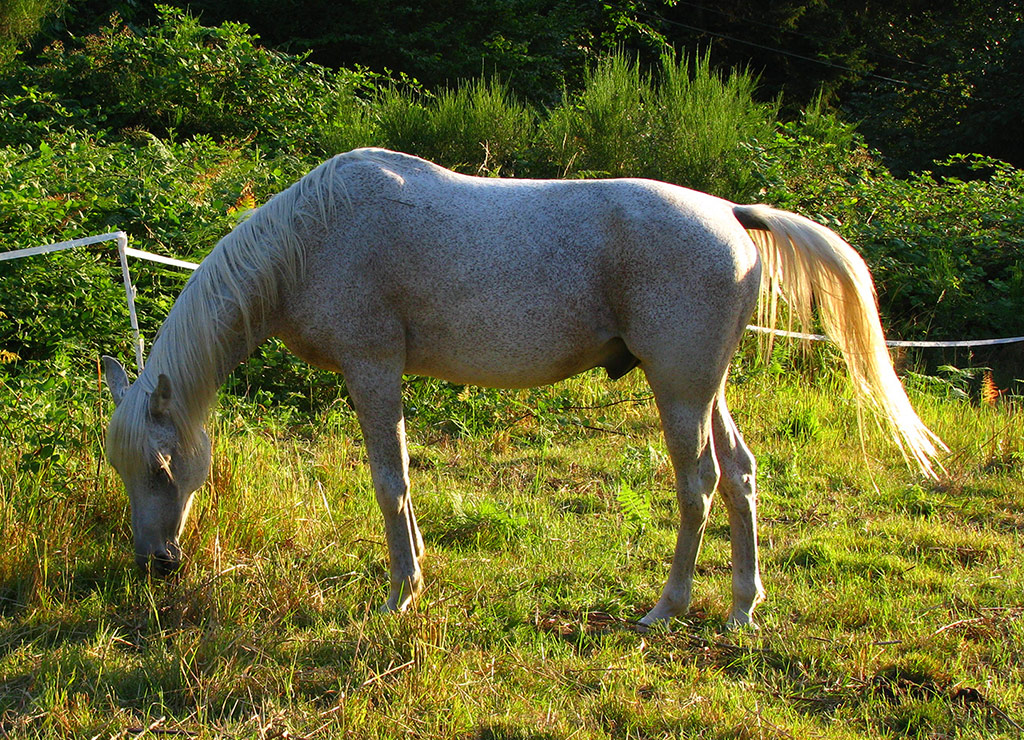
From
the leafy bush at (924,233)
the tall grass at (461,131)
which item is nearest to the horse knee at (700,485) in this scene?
the leafy bush at (924,233)

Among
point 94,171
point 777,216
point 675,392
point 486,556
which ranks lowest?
point 486,556

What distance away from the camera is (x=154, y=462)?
3363 mm

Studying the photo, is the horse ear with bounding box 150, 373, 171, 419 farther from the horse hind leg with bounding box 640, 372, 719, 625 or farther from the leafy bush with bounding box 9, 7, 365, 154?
the leafy bush with bounding box 9, 7, 365, 154

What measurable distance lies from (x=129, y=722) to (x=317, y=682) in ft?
1.92

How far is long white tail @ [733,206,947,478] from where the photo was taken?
3506mm

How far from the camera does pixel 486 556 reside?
4145 millimetres

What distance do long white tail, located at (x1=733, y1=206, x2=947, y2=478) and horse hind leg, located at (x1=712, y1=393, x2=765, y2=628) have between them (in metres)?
0.54

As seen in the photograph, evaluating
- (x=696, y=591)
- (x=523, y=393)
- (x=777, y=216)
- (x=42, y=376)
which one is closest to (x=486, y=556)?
(x=696, y=591)

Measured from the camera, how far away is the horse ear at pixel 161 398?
326cm

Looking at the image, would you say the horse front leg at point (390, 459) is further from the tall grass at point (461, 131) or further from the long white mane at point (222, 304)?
the tall grass at point (461, 131)

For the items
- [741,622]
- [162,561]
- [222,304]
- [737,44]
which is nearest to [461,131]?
[222,304]

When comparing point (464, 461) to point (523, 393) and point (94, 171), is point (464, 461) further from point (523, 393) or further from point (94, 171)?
point (94, 171)

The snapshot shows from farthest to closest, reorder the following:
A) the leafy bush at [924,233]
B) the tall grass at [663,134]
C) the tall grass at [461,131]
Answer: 1. the tall grass at [461,131]
2. the tall grass at [663,134]
3. the leafy bush at [924,233]

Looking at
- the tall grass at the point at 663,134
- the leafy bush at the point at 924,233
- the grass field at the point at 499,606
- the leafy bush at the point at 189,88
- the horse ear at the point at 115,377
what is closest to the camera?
the grass field at the point at 499,606
